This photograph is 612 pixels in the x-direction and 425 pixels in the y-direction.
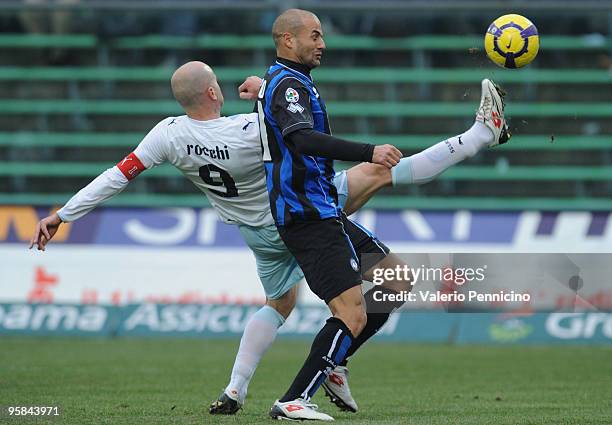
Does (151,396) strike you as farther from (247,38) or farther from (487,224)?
(247,38)

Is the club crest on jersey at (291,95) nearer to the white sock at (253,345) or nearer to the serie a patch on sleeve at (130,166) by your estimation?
the serie a patch on sleeve at (130,166)

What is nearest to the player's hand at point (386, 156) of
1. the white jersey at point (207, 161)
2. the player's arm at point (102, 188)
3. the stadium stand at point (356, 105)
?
the white jersey at point (207, 161)

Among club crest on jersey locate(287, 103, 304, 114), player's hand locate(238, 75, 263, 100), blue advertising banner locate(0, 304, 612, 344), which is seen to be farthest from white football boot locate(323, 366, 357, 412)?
blue advertising banner locate(0, 304, 612, 344)

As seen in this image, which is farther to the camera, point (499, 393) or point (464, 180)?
point (464, 180)

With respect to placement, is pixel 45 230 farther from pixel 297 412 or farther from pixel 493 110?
pixel 493 110

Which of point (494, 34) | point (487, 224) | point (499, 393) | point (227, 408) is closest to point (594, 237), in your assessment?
point (487, 224)

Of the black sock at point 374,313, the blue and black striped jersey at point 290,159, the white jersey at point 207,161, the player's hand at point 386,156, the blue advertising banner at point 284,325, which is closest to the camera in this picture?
the player's hand at point 386,156

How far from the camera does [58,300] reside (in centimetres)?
1416

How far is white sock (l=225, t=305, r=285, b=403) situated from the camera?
726 cm

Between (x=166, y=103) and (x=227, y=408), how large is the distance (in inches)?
444

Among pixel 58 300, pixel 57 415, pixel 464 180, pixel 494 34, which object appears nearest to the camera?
pixel 57 415

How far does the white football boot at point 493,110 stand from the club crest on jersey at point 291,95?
1210mm

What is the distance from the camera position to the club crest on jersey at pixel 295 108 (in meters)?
6.54

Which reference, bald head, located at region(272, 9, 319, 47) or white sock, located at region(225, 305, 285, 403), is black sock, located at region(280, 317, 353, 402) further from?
bald head, located at region(272, 9, 319, 47)
